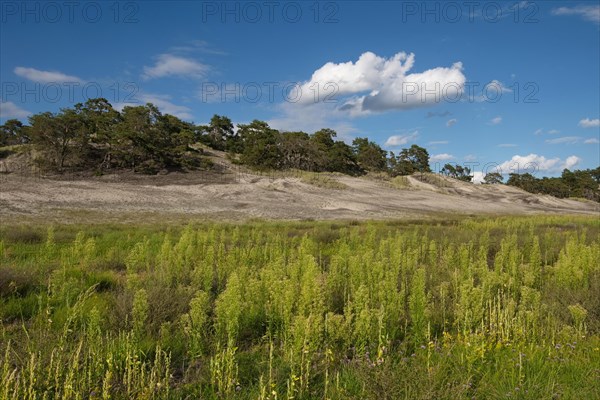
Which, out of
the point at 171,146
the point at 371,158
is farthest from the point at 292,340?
the point at 371,158

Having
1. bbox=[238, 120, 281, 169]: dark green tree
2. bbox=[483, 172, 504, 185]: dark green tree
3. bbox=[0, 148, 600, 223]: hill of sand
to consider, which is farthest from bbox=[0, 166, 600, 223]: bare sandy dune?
bbox=[483, 172, 504, 185]: dark green tree

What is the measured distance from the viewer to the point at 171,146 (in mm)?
57062

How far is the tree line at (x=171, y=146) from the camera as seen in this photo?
49.3 metres

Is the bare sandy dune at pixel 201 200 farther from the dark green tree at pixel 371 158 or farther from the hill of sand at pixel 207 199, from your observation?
the dark green tree at pixel 371 158

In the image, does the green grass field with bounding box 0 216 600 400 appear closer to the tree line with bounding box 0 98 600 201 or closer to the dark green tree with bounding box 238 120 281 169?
the tree line with bounding box 0 98 600 201

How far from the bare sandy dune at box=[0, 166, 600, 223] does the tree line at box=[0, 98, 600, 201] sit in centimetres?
545

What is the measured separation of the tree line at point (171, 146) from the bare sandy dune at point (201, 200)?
5445 mm

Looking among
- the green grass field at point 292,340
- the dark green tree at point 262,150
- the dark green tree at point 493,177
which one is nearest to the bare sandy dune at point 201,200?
the dark green tree at point 262,150

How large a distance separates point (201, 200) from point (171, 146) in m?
23.9

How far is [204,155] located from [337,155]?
84.4 ft

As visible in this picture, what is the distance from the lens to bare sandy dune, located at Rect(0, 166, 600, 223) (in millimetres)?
25891

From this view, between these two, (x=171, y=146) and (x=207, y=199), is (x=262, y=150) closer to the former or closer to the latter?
(x=171, y=146)

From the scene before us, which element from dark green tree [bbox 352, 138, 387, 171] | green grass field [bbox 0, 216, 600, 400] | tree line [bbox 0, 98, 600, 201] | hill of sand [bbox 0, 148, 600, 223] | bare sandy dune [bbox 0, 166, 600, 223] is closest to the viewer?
green grass field [bbox 0, 216, 600, 400]

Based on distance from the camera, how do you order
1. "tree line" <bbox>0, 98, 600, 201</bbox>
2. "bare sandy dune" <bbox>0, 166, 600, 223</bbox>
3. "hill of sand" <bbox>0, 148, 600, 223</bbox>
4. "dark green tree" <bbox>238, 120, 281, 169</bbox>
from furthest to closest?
"dark green tree" <bbox>238, 120, 281, 169</bbox> < "tree line" <bbox>0, 98, 600, 201</bbox> < "hill of sand" <bbox>0, 148, 600, 223</bbox> < "bare sandy dune" <bbox>0, 166, 600, 223</bbox>
